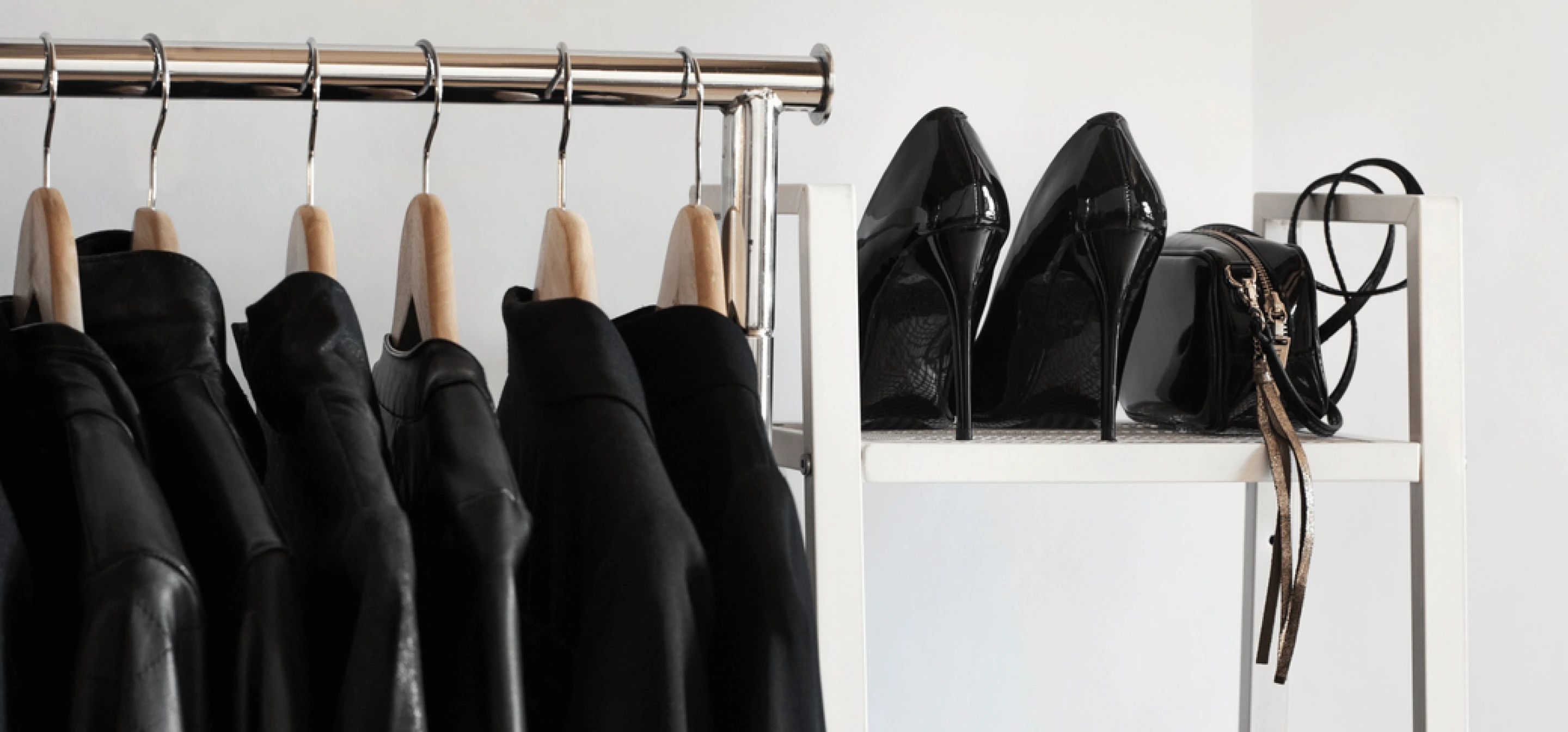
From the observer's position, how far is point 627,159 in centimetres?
109

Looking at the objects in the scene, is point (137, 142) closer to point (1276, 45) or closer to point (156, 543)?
point (156, 543)

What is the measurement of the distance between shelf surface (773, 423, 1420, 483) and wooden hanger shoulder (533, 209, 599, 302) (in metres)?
0.17

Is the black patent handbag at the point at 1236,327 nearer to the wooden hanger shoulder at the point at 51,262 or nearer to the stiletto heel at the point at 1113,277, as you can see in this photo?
the stiletto heel at the point at 1113,277

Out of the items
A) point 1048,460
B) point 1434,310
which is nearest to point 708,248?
point 1048,460

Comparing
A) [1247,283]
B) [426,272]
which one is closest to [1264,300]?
[1247,283]

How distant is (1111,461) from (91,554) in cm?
52

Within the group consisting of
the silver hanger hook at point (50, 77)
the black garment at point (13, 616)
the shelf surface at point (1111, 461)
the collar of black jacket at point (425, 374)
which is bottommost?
the black garment at point (13, 616)

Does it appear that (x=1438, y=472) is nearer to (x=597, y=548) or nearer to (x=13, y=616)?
(x=597, y=548)

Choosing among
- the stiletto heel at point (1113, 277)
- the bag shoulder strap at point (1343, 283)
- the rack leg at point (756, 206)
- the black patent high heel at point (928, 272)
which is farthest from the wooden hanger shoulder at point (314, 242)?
the bag shoulder strap at point (1343, 283)

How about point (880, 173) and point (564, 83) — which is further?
point (880, 173)

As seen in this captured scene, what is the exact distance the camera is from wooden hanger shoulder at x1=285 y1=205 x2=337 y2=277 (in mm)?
605

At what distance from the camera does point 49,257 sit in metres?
0.55

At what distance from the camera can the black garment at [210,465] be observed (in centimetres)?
44

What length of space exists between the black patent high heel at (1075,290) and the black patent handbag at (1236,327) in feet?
0.11
